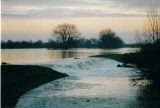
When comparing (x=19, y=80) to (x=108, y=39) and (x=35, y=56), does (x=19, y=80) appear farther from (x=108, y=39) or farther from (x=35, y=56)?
(x=108, y=39)

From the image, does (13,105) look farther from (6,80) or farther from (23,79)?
(23,79)

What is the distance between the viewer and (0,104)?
17.7 meters

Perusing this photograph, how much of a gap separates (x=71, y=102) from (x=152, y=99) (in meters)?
5.12

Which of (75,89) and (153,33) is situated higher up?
(153,33)

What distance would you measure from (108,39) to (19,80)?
442 ft

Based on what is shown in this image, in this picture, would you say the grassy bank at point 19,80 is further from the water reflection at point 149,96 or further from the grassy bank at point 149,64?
the grassy bank at point 149,64

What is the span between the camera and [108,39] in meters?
161

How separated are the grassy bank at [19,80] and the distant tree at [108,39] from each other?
408ft

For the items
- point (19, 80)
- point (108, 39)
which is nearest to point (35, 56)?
point (19, 80)

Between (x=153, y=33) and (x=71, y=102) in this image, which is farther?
(x=153, y=33)

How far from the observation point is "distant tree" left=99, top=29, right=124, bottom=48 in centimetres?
16138

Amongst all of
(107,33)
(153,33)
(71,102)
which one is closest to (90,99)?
(71,102)

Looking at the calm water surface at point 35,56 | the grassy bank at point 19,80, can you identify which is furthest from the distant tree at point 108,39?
the grassy bank at point 19,80

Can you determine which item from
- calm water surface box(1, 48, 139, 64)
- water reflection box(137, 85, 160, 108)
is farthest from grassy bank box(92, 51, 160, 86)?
calm water surface box(1, 48, 139, 64)
